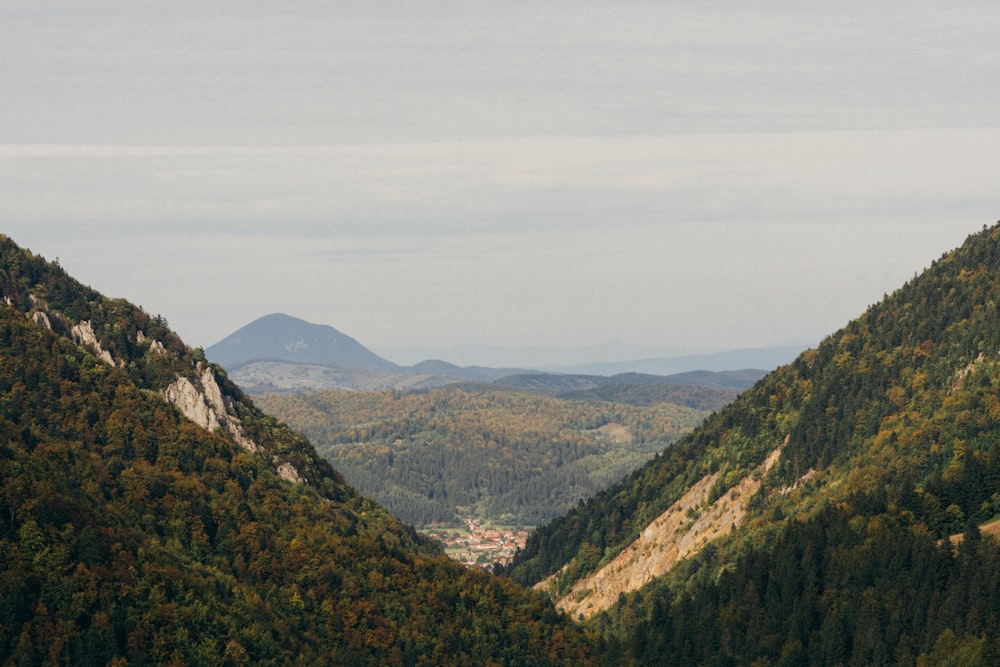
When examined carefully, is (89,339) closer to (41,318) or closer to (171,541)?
(41,318)

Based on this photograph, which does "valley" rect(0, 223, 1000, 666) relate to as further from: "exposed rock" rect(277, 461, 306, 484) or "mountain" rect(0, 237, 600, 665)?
"exposed rock" rect(277, 461, 306, 484)

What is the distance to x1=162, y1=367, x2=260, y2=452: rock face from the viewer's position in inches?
7461

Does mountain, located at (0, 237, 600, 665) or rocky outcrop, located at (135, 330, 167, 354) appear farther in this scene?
rocky outcrop, located at (135, 330, 167, 354)

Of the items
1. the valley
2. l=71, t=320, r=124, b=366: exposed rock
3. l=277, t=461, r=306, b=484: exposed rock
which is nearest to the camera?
the valley

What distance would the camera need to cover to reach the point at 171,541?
472 ft

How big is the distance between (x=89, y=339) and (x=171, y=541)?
182 ft

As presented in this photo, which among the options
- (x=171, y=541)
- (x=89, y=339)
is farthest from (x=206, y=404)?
(x=171, y=541)

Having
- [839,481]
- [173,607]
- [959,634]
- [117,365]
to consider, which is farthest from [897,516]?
[117,365]

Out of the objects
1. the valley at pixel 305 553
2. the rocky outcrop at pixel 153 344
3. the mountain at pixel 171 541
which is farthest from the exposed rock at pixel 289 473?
the rocky outcrop at pixel 153 344

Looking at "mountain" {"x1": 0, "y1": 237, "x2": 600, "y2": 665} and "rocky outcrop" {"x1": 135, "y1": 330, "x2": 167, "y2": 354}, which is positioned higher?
"rocky outcrop" {"x1": 135, "y1": 330, "x2": 167, "y2": 354}

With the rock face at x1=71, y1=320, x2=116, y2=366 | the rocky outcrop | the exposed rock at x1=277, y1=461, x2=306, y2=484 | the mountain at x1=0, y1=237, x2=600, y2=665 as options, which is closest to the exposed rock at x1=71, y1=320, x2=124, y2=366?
the rock face at x1=71, y1=320, x2=116, y2=366

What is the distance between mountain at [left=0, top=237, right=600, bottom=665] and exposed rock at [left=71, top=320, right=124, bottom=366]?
26 centimetres

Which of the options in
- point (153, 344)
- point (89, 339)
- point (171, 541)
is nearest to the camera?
point (171, 541)

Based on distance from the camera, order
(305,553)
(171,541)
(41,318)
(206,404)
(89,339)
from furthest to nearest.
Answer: (206,404), (89,339), (41,318), (305,553), (171,541)
